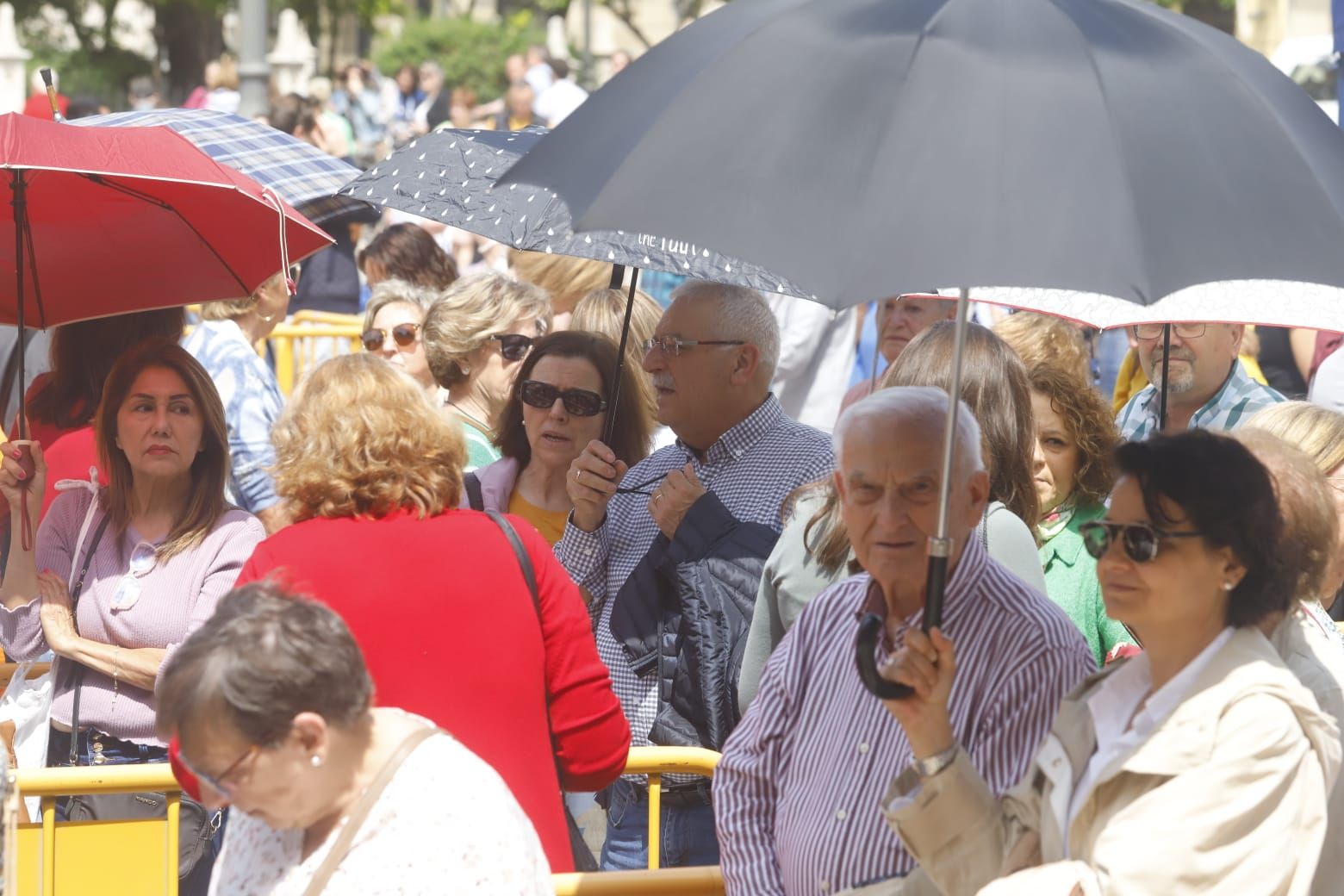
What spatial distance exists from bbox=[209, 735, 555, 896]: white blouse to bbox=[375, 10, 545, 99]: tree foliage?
43411 mm

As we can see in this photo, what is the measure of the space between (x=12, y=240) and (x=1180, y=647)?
3837mm

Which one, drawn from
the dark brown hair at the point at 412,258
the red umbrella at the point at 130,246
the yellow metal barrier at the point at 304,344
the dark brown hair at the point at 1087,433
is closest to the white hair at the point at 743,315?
the dark brown hair at the point at 1087,433

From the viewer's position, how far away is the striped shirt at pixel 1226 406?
217 inches

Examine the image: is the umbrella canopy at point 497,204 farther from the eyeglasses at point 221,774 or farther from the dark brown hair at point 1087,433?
the eyeglasses at point 221,774

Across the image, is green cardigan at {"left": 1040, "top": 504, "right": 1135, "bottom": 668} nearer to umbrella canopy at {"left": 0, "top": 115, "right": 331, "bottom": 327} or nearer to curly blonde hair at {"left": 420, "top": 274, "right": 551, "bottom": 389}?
umbrella canopy at {"left": 0, "top": 115, "right": 331, "bottom": 327}

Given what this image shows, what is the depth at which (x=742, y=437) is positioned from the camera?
15.2ft

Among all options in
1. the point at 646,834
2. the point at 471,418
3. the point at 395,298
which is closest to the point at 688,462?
the point at 646,834

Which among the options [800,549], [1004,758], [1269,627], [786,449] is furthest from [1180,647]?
[786,449]

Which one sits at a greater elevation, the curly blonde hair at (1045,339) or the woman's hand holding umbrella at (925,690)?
the curly blonde hair at (1045,339)

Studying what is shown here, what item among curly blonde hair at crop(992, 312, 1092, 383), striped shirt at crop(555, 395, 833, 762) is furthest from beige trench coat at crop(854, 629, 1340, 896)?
curly blonde hair at crop(992, 312, 1092, 383)

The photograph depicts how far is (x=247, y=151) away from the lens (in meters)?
5.22

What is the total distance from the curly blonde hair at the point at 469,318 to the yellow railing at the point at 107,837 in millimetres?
2442

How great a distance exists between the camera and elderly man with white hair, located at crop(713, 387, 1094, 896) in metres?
3.00

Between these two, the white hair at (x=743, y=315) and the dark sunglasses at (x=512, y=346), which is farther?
the dark sunglasses at (x=512, y=346)
